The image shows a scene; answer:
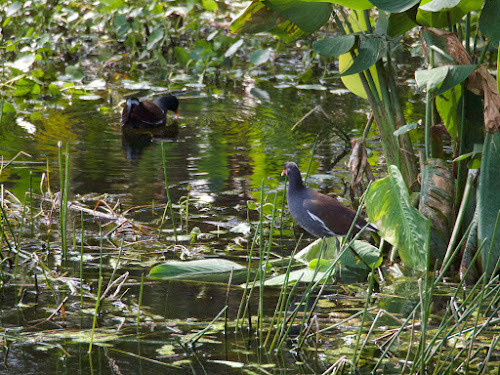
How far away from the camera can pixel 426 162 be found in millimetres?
3266

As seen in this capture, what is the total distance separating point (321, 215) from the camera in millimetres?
3398

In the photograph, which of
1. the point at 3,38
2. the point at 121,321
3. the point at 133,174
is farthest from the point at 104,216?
the point at 3,38

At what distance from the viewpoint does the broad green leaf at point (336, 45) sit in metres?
3.21

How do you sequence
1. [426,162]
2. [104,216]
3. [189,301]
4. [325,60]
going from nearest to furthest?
1. [189,301]
2. [426,162]
3. [104,216]
4. [325,60]

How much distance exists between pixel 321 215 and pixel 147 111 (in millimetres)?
3085

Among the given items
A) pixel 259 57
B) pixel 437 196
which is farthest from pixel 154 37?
pixel 437 196

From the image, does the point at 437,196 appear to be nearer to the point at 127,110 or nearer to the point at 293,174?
the point at 293,174

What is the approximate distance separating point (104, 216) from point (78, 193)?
1.74 ft

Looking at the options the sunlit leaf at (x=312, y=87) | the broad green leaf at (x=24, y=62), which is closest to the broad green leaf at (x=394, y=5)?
the sunlit leaf at (x=312, y=87)

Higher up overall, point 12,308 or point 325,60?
point 325,60

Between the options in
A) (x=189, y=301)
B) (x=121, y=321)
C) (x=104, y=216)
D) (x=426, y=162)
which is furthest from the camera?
(x=104, y=216)

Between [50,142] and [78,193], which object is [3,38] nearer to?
[50,142]

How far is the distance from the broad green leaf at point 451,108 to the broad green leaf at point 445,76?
0.38 m

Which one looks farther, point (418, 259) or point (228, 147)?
point (228, 147)
